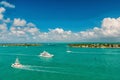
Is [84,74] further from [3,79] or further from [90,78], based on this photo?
[3,79]

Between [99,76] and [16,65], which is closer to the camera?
[99,76]

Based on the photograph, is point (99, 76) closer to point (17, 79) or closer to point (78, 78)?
point (78, 78)

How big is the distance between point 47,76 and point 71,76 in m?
7.37

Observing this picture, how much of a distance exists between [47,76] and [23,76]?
7509mm

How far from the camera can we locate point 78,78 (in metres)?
60.5

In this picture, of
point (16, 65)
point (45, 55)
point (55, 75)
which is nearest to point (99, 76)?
point (55, 75)

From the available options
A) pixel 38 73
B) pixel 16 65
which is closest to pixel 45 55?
pixel 16 65

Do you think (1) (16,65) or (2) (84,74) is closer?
(2) (84,74)

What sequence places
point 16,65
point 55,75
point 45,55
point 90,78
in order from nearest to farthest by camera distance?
point 90,78 < point 55,75 < point 16,65 < point 45,55

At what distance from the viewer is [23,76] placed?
6481cm

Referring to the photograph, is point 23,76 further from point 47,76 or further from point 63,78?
point 63,78

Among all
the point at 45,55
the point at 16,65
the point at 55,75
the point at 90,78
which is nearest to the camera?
the point at 90,78

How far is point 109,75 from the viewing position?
6556cm

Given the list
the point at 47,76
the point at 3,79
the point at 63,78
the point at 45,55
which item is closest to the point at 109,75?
the point at 63,78
